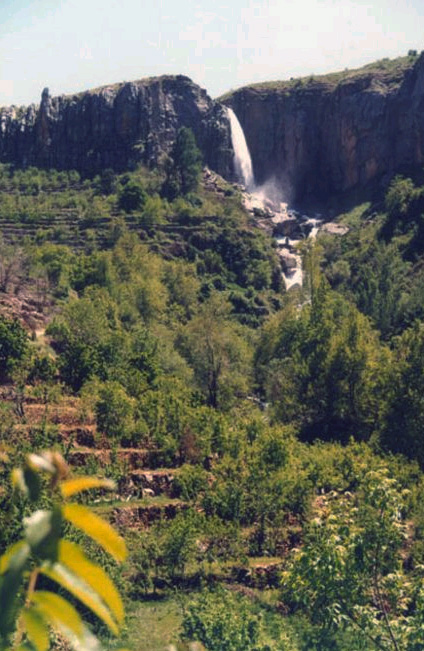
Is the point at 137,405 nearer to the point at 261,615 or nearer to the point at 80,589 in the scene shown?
the point at 261,615

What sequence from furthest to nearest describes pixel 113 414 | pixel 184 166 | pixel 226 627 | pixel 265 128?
pixel 265 128, pixel 184 166, pixel 113 414, pixel 226 627

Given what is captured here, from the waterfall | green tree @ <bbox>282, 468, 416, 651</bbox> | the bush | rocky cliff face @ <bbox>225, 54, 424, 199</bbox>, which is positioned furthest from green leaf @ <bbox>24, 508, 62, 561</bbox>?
the waterfall

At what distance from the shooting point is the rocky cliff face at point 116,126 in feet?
192

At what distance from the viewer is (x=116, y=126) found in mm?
59312

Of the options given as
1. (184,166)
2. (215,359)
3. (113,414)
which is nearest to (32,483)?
(113,414)

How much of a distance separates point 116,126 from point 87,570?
60.2 meters

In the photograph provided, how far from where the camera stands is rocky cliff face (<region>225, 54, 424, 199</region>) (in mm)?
58250

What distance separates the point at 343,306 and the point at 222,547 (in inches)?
680

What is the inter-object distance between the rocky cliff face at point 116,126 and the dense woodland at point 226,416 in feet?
49.5

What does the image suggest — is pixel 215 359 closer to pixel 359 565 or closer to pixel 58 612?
pixel 359 565

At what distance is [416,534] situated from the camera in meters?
15.4

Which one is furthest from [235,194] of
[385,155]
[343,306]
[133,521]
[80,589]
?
[80,589]

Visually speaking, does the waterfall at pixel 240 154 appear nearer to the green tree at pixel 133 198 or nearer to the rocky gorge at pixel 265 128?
the rocky gorge at pixel 265 128

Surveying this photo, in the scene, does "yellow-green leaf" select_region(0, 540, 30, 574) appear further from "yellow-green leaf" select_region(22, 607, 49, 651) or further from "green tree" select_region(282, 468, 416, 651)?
"green tree" select_region(282, 468, 416, 651)
